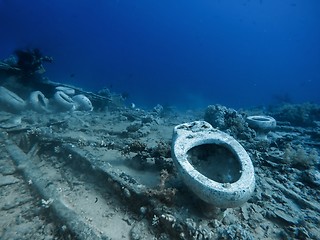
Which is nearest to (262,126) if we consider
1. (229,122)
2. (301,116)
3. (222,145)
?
(229,122)

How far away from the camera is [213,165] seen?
448 cm

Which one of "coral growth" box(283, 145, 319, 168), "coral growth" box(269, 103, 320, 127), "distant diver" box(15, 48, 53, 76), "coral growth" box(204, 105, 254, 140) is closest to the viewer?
"coral growth" box(283, 145, 319, 168)

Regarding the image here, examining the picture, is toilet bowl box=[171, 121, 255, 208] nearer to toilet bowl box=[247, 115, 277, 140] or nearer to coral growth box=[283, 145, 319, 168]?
coral growth box=[283, 145, 319, 168]

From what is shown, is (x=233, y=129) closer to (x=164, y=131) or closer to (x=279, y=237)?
(x=164, y=131)

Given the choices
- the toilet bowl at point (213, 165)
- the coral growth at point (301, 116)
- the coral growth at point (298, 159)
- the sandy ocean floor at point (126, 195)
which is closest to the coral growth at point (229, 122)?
the sandy ocean floor at point (126, 195)

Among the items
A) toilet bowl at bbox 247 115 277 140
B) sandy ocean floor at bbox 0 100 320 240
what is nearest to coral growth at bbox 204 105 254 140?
toilet bowl at bbox 247 115 277 140

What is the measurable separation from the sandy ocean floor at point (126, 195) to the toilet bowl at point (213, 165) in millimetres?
448

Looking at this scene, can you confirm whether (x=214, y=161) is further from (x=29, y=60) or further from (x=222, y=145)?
(x=29, y=60)

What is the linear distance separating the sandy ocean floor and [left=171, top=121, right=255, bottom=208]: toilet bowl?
448mm

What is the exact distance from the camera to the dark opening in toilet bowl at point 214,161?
427 cm

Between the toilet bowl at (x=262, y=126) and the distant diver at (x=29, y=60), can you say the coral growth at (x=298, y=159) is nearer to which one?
the toilet bowl at (x=262, y=126)

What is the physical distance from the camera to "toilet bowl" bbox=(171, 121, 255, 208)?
3.33 m

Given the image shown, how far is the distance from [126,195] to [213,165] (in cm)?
170

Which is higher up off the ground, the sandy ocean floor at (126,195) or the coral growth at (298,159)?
the coral growth at (298,159)
